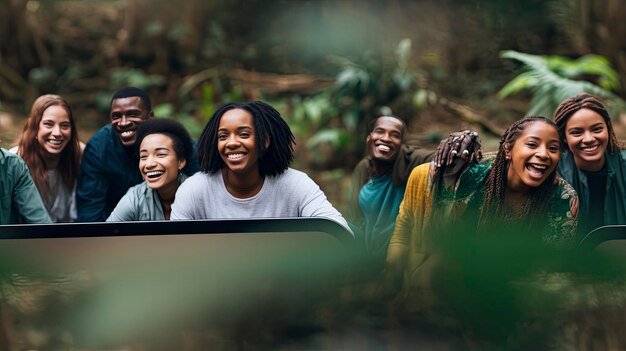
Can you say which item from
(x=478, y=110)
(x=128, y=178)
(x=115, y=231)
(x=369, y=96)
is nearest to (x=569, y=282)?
(x=115, y=231)

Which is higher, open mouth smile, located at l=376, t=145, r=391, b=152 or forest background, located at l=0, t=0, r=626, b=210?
forest background, located at l=0, t=0, r=626, b=210

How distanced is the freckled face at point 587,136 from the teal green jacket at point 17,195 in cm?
202

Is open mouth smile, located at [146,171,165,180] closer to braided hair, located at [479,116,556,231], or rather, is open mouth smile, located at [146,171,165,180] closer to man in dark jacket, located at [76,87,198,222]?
man in dark jacket, located at [76,87,198,222]

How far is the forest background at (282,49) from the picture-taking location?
28.3ft

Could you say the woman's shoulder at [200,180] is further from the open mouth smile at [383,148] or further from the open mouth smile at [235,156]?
the open mouth smile at [383,148]

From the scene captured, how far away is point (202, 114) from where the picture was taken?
8.91 metres

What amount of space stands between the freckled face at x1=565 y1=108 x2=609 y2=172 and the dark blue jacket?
5.72 feet

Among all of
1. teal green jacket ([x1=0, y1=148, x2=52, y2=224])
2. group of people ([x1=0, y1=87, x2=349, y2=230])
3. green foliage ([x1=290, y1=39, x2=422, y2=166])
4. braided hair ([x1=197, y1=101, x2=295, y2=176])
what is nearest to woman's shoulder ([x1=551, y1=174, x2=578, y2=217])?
group of people ([x1=0, y1=87, x2=349, y2=230])

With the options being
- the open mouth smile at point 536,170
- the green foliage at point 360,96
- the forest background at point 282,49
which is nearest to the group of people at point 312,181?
the open mouth smile at point 536,170

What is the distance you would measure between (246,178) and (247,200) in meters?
0.08

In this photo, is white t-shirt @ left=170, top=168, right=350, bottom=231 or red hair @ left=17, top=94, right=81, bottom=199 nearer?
white t-shirt @ left=170, top=168, right=350, bottom=231

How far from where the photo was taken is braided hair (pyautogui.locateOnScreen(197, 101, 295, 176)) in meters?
3.20

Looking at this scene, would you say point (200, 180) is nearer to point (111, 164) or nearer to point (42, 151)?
point (111, 164)

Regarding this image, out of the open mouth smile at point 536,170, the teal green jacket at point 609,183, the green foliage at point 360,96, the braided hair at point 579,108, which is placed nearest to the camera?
the open mouth smile at point 536,170
